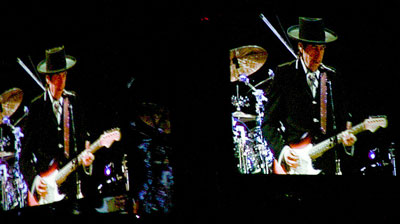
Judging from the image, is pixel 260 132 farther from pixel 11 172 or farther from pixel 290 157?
pixel 11 172

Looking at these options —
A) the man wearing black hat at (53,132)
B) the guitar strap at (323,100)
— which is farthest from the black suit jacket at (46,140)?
the guitar strap at (323,100)

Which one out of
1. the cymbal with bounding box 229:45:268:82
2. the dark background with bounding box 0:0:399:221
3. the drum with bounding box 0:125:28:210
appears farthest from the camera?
the drum with bounding box 0:125:28:210

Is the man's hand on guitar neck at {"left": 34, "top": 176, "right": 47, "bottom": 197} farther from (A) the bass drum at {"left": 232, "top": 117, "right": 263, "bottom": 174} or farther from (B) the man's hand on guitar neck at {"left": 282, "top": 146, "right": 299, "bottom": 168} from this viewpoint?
(B) the man's hand on guitar neck at {"left": 282, "top": 146, "right": 299, "bottom": 168}

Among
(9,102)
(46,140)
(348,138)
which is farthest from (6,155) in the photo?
(348,138)

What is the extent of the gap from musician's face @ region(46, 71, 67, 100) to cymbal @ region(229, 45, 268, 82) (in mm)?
1643

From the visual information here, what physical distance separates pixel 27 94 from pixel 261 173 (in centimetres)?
238

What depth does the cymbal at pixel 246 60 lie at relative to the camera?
14.2 feet

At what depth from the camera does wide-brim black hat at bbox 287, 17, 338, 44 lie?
4.08 m

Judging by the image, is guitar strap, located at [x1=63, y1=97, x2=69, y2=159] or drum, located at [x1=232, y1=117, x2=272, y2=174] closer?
drum, located at [x1=232, y1=117, x2=272, y2=174]

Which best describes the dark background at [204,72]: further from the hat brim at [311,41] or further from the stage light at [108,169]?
the stage light at [108,169]

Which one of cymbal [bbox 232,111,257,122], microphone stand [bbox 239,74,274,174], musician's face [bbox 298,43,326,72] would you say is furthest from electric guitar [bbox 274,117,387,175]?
musician's face [bbox 298,43,326,72]

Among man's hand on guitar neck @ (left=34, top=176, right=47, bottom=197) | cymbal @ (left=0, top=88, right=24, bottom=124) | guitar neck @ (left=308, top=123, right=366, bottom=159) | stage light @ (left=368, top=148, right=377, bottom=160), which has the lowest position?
man's hand on guitar neck @ (left=34, top=176, right=47, bottom=197)

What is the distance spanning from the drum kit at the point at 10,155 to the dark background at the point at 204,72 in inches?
4.8

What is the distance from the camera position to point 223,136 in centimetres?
449
